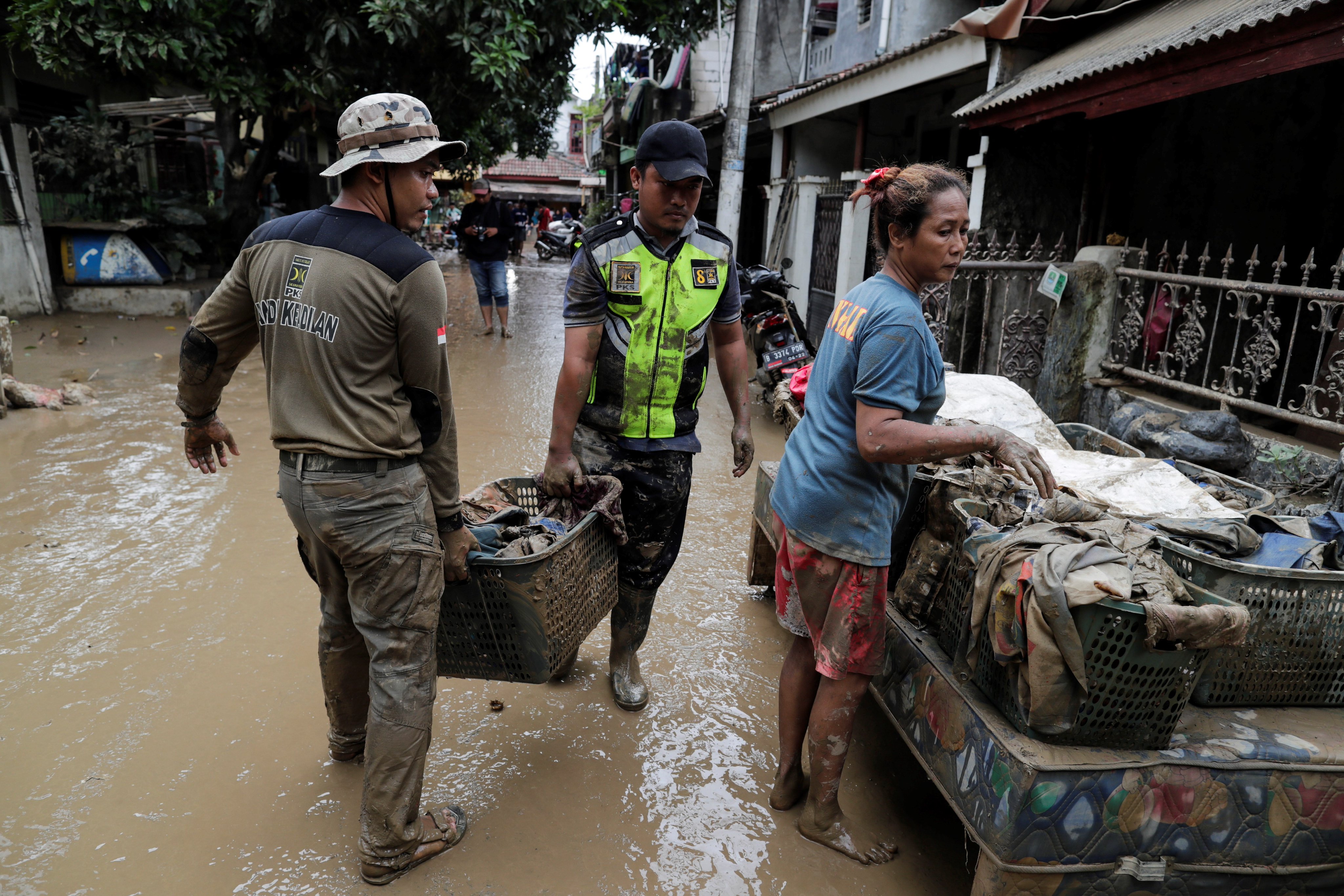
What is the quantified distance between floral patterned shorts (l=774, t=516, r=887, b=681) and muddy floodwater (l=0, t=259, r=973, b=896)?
63cm

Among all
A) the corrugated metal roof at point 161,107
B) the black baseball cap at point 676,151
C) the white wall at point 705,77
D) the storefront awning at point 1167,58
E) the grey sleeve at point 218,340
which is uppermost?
the white wall at point 705,77

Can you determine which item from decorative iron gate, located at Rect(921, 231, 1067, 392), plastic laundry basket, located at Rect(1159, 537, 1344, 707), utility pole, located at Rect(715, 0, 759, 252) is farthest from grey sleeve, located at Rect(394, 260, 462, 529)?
utility pole, located at Rect(715, 0, 759, 252)

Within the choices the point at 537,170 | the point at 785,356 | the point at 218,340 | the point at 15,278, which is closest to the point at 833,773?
the point at 218,340

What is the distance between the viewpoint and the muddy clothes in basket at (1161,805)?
193cm

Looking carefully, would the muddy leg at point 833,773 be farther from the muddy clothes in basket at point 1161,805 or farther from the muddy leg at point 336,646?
the muddy leg at point 336,646

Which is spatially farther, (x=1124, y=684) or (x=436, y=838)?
(x=436, y=838)

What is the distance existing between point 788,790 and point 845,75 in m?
8.91

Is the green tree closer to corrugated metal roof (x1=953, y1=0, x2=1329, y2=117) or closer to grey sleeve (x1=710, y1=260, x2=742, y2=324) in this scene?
corrugated metal roof (x1=953, y1=0, x2=1329, y2=117)

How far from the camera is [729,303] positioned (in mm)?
3041

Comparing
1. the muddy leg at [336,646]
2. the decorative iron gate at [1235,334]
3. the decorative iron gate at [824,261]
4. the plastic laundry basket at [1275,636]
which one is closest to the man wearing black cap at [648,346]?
the muddy leg at [336,646]

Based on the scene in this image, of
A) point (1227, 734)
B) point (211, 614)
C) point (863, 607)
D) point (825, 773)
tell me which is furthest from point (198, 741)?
point (1227, 734)

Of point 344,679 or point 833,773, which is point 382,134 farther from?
point 833,773

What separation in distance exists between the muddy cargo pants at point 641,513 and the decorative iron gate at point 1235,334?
2.89 meters

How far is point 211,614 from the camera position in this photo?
3.60 meters
